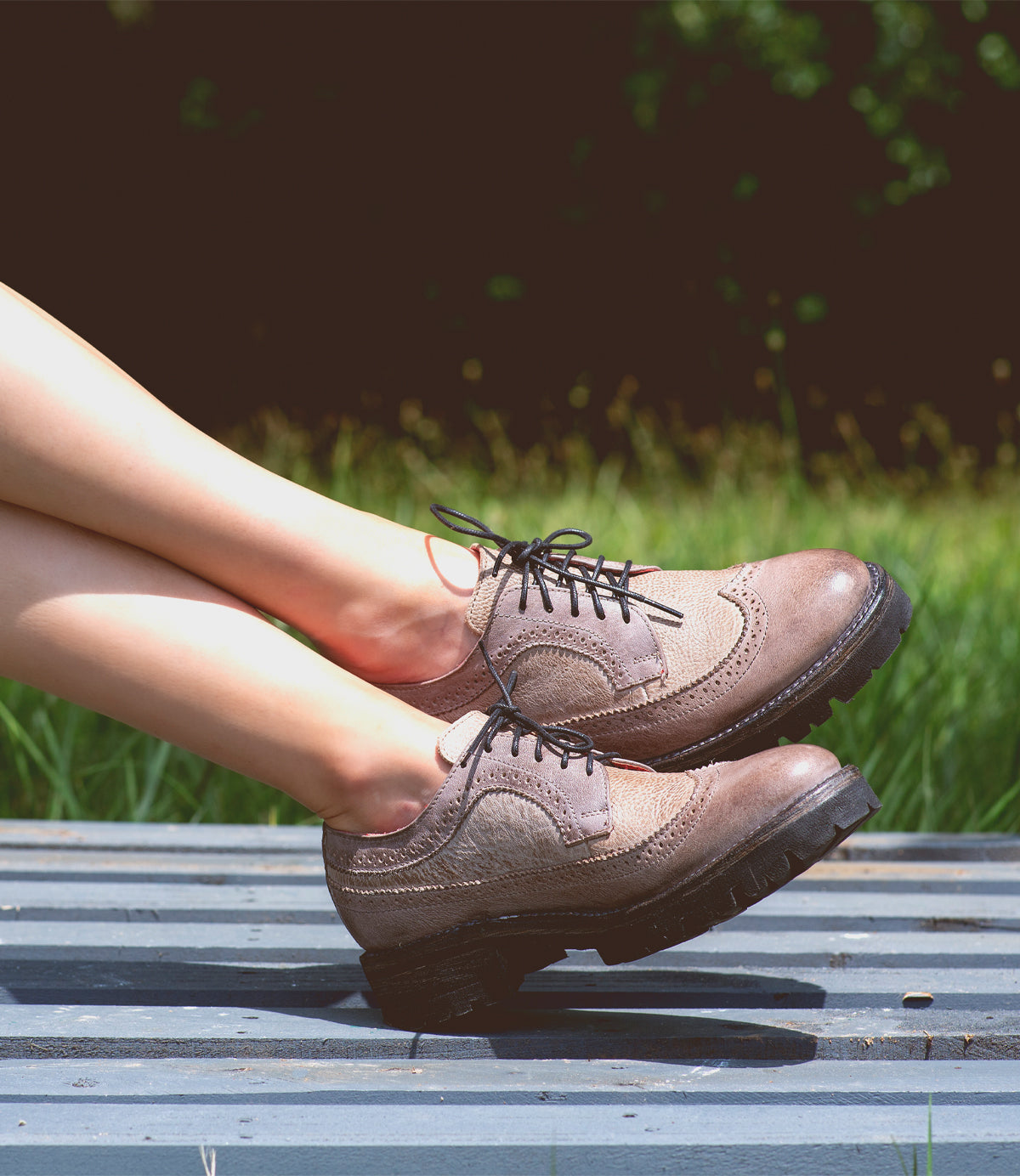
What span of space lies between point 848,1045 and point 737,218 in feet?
25.2

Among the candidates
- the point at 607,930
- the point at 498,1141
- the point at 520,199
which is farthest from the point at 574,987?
the point at 520,199

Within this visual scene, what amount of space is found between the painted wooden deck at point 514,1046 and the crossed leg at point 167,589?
0.20m

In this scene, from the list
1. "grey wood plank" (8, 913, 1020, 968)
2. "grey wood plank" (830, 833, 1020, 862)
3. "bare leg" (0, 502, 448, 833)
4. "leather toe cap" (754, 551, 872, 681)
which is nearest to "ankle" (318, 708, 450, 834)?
"bare leg" (0, 502, 448, 833)

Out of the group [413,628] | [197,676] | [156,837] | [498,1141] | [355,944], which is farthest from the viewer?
[156,837]

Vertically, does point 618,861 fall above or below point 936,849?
below

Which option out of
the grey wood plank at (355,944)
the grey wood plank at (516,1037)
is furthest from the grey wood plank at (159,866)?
the grey wood plank at (516,1037)

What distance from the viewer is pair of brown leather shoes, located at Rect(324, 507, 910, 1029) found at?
1024mm

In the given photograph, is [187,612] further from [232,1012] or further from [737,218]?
[737,218]

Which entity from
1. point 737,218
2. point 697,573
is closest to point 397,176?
point 737,218

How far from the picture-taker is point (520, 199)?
8305mm

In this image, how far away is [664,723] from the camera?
3.89ft

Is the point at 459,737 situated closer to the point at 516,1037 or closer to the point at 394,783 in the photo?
the point at 394,783

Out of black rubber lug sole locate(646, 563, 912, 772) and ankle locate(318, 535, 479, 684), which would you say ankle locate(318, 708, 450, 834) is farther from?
black rubber lug sole locate(646, 563, 912, 772)

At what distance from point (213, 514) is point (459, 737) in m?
0.28
